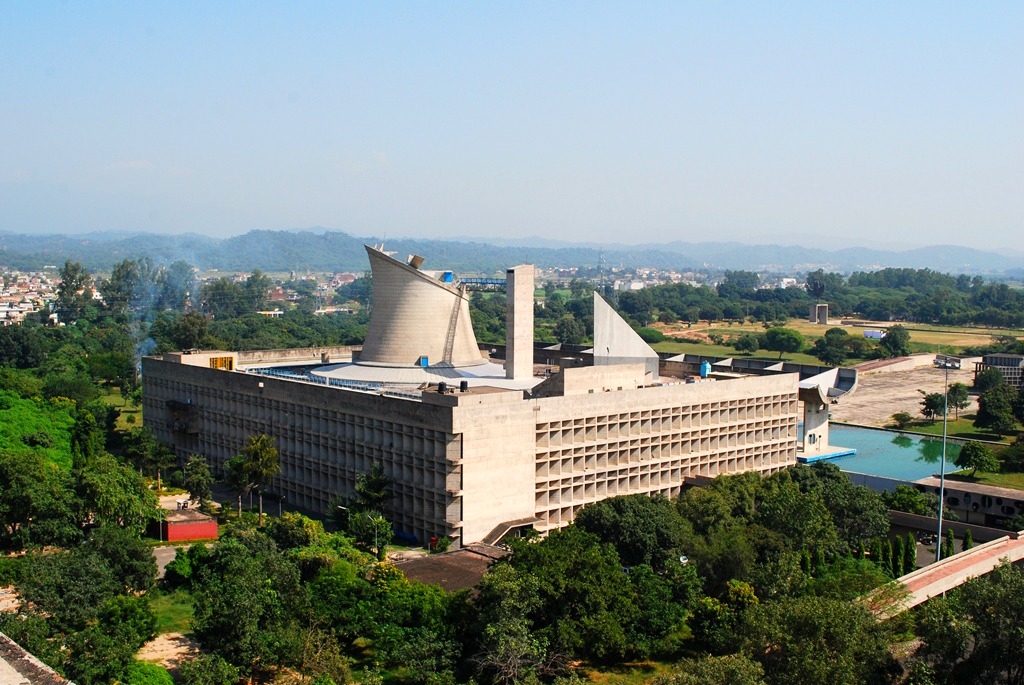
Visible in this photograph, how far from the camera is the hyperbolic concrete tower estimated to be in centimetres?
4569

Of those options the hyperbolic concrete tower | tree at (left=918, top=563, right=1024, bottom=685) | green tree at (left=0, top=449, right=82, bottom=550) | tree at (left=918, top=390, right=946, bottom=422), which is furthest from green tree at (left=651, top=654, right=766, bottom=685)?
tree at (left=918, top=390, right=946, bottom=422)

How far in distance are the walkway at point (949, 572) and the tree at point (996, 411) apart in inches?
1359

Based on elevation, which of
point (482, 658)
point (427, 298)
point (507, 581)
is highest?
point (427, 298)

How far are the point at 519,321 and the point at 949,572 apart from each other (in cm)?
1866

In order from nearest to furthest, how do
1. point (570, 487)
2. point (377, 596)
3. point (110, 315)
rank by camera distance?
point (377, 596)
point (570, 487)
point (110, 315)

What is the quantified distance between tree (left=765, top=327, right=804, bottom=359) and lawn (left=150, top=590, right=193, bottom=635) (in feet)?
282

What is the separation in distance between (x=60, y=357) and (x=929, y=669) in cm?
7492

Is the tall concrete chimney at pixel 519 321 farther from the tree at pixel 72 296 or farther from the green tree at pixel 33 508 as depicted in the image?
the tree at pixel 72 296

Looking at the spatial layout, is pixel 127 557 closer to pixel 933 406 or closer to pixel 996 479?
pixel 996 479

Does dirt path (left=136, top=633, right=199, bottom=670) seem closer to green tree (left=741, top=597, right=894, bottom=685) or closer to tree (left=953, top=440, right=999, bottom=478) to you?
green tree (left=741, top=597, right=894, bottom=685)

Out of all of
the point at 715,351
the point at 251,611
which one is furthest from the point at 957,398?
the point at 251,611

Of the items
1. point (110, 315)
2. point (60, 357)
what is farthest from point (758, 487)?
point (110, 315)

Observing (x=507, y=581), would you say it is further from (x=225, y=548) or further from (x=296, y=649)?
(x=225, y=548)

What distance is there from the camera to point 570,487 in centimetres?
3881
